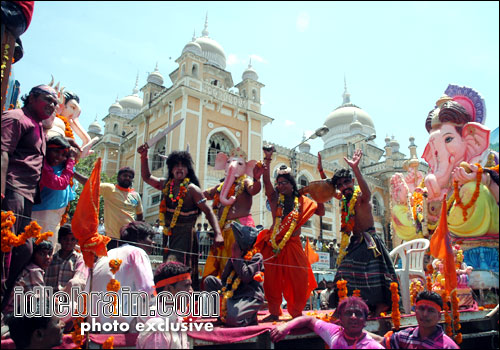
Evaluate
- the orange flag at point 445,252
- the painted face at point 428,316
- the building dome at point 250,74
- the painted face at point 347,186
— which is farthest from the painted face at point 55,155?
the building dome at point 250,74

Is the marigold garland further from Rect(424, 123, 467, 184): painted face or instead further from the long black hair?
Rect(424, 123, 467, 184): painted face

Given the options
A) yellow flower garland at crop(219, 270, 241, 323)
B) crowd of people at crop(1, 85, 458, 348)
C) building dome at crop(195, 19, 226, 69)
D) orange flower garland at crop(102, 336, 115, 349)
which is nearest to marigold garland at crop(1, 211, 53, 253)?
crowd of people at crop(1, 85, 458, 348)

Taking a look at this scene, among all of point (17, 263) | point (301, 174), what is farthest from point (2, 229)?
A: point (301, 174)

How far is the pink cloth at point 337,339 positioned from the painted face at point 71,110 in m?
4.00

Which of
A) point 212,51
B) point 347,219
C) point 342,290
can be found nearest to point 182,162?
point 347,219

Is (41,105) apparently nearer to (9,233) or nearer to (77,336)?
(9,233)

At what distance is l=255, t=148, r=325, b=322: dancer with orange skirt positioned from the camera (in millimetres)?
4074

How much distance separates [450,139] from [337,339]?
4.66 meters

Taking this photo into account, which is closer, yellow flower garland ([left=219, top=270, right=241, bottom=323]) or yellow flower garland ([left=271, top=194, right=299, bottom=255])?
yellow flower garland ([left=219, top=270, right=241, bottom=323])

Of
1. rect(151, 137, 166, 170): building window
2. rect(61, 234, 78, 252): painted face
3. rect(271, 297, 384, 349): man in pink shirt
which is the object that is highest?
rect(151, 137, 166, 170): building window

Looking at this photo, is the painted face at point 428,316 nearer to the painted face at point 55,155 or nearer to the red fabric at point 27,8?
the painted face at point 55,155

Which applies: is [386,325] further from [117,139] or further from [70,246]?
[117,139]

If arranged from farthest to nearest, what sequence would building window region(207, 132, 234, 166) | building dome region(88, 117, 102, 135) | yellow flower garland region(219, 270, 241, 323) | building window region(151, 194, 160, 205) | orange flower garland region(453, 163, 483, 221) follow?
1. building dome region(88, 117, 102, 135)
2. building window region(207, 132, 234, 166)
3. building window region(151, 194, 160, 205)
4. orange flower garland region(453, 163, 483, 221)
5. yellow flower garland region(219, 270, 241, 323)

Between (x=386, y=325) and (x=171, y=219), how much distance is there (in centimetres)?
248
